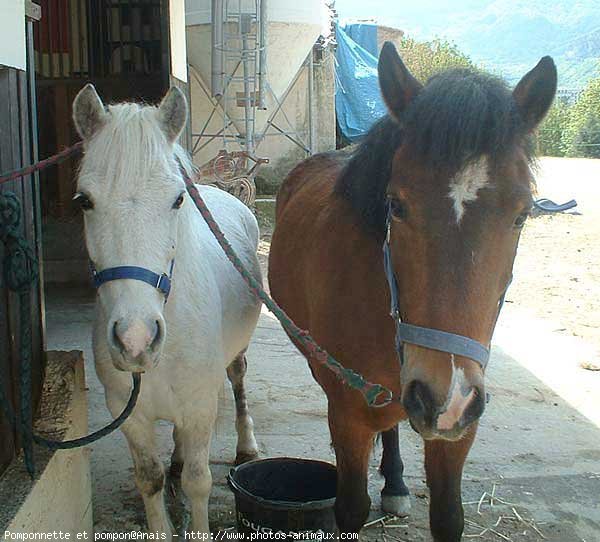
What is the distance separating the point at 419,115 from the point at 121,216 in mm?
867

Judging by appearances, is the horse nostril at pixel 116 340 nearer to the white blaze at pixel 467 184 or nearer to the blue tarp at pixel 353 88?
the white blaze at pixel 467 184

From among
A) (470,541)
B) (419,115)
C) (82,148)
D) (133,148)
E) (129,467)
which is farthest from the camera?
(129,467)

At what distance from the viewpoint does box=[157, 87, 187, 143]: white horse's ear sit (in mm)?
2092

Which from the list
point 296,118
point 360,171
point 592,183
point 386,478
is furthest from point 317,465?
point 592,183

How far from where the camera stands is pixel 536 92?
181 cm

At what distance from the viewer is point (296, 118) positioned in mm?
13484

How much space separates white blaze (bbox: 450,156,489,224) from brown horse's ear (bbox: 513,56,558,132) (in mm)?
278

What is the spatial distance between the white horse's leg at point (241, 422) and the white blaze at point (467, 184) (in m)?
2.18

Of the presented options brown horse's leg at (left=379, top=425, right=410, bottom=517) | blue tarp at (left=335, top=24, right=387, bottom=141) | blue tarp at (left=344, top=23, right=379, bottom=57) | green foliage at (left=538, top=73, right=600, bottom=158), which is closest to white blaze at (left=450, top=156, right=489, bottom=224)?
brown horse's leg at (left=379, top=425, right=410, bottom=517)

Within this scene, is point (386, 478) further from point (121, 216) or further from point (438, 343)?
point (121, 216)

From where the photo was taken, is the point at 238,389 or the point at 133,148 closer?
the point at 133,148

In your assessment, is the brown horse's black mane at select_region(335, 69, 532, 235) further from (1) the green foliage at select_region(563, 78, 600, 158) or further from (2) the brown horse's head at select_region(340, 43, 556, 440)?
(1) the green foliage at select_region(563, 78, 600, 158)

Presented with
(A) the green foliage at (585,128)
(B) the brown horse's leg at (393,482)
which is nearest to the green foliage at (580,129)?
(A) the green foliage at (585,128)

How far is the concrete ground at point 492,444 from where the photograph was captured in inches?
119
